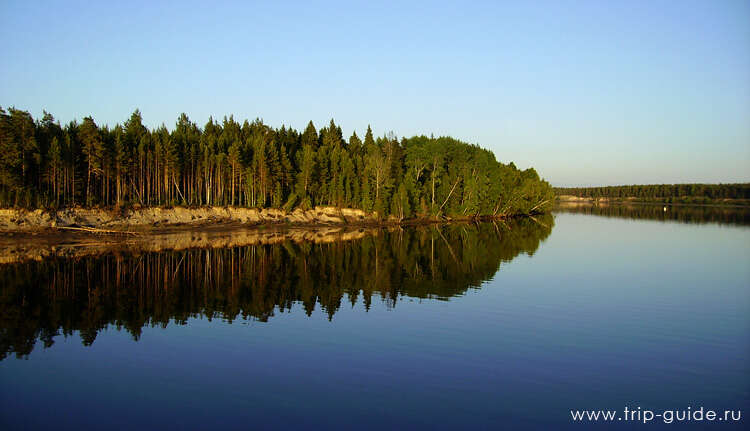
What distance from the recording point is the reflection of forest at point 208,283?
25.3m

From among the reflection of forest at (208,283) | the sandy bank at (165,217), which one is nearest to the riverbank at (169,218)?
the sandy bank at (165,217)

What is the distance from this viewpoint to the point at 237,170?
88.4 m

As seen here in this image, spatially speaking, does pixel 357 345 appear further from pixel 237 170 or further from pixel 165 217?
pixel 237 170

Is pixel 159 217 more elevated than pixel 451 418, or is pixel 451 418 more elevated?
pixel 159 217

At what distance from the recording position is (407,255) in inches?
2080

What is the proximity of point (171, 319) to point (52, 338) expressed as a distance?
538 centimetres

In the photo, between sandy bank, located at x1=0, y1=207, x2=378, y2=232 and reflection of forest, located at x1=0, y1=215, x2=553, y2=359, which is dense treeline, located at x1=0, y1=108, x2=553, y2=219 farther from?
reflection of forest, located at x1=0, y1=215, x2=553, y2=359

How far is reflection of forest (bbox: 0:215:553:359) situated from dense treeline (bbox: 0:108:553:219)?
29717 mm

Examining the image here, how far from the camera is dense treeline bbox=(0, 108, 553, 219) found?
65.8 m

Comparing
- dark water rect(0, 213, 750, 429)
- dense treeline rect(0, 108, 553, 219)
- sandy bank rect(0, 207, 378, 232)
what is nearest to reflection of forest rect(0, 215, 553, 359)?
dark water rect(0, 213, 750, 429)

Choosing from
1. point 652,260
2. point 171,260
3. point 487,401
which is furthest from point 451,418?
point 652,260

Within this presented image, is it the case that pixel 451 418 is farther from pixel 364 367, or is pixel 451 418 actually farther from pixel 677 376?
pixel 677 376

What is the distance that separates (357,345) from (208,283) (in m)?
17.3

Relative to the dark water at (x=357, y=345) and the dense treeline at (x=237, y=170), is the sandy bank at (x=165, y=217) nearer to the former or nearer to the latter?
the dense treeline at (x=237, y=170)
